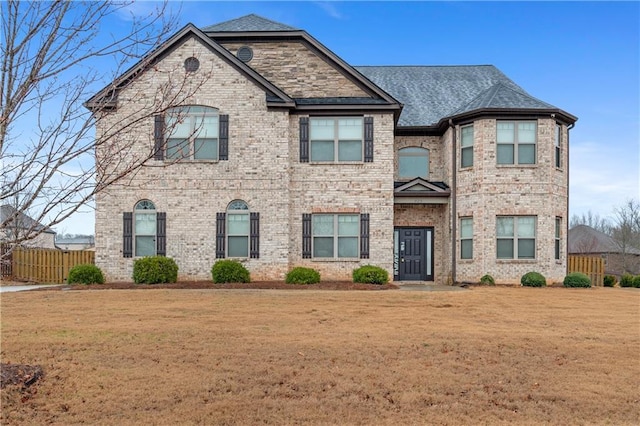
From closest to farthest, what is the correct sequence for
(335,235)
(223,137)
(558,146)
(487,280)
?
(223,137), (487,280), (335,235), (558,146)

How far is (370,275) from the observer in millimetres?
17828

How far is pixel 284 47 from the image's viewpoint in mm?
20156

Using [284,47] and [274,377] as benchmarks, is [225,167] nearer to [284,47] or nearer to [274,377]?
[284,47]

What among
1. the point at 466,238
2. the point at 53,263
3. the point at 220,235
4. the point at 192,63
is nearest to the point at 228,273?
the point at 220,235

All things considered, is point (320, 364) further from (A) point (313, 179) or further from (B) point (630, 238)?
(B) point (630, 238)

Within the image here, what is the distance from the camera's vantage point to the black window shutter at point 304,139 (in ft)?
62.3

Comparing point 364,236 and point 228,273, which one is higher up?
point 364,236

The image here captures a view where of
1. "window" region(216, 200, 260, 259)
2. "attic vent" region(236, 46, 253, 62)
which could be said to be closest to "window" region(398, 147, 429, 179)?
"window" region(216, 200, 260, 259)

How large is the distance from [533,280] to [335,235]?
717 centimetres

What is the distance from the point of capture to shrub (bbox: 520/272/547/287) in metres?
18.2

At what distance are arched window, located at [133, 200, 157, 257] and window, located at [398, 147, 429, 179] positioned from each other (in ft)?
32.2

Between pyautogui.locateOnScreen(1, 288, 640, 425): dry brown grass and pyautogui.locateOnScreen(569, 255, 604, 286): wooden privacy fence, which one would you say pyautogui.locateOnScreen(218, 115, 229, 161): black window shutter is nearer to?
pyautogui.locateOnScreen(1, 288, 640, 425): dry brown grass

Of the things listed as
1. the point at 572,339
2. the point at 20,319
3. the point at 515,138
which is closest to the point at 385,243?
the point at 515,138

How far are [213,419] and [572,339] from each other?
22.5ft
